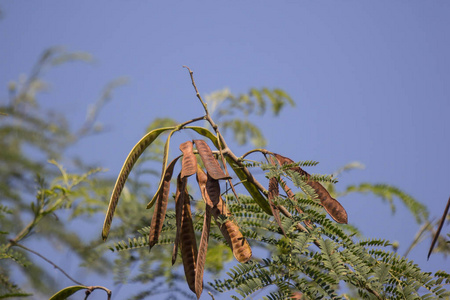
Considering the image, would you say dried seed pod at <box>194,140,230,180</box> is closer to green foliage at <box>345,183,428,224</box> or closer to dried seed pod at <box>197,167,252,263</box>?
dried seed pod at <box>197,167,252,263</box>

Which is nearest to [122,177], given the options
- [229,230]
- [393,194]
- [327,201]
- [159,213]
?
Result: [159,213]

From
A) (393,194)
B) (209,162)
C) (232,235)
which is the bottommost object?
(232,235)

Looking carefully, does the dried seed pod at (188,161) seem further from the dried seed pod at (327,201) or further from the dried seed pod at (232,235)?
the dried seed pod at (327,201)

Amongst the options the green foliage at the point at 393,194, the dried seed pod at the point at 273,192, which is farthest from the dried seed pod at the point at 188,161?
the green foliage at the point at 393,194

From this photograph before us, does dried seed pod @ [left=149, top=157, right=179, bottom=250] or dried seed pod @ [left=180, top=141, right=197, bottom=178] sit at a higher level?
dried seed pod @ [left=180, top=141, right=197, bottom=178]

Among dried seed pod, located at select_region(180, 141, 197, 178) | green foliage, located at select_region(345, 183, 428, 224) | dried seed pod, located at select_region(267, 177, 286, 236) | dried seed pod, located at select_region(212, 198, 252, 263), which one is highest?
green foliage, located at select_region(345, 183, 428, 224)

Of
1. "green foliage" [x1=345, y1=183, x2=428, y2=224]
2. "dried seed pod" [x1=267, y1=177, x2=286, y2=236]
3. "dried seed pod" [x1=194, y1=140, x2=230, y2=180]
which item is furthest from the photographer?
"green foliage" [x1=345, y1=183, x2=428, y2=224]

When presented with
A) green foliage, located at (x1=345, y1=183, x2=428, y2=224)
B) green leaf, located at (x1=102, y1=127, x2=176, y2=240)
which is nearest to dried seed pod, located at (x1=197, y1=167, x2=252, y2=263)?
green leaf, located at (x1=102, y1=127, x2=176, y2=240)

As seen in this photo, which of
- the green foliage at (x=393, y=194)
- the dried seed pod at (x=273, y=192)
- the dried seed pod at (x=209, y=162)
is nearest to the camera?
the dried seed pod at (x=209, y=162)

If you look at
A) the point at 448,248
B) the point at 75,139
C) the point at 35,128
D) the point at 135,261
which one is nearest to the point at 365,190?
the point at 448,248

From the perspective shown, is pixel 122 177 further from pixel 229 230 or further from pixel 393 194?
pixel 393 194

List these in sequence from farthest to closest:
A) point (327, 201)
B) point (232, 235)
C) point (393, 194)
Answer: point (393, 194) < point (327, 201) < point (232, 235)

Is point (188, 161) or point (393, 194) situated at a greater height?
point (393, 194)

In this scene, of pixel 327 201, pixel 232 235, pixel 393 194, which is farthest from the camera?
pixel 393 194
